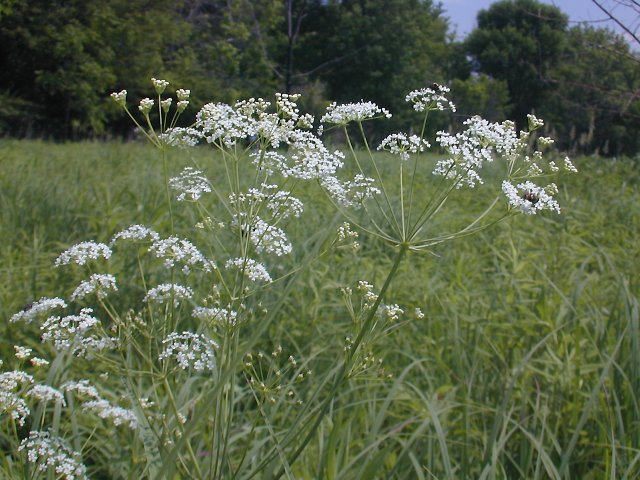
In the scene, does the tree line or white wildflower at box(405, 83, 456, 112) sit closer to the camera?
white wildflower at box(405, 83, 456, 112)

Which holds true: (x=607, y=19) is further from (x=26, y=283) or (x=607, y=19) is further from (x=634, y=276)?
(x=26, y=283)

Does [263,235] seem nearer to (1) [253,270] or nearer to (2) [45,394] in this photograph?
(1) [253,270]

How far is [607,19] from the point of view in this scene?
10.7 feet

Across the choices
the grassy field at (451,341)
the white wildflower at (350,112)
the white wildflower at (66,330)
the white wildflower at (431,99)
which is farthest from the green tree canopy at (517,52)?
the white wildflower at (66,330)

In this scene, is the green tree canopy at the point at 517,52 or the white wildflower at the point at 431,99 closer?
the white wildflower at the point at 431,99

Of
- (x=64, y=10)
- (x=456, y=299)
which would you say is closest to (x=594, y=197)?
(x=456, y=299)

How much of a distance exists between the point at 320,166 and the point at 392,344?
210 centimetres

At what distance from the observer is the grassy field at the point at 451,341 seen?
2387mm

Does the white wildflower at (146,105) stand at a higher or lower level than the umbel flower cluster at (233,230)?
higher

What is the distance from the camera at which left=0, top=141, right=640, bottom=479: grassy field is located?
7.83ft

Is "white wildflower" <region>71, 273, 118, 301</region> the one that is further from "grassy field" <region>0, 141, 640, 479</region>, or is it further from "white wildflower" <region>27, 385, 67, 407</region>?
"grassy field" <region>0, 141, 640, 479</region>

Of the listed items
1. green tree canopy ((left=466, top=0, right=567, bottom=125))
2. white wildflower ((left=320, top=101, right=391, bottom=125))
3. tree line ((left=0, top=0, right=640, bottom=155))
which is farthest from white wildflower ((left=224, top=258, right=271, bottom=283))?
green tree canopy ((left=466, top=0, right=567, bottom=125))

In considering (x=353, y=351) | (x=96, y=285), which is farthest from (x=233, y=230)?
(x=353, y=351)

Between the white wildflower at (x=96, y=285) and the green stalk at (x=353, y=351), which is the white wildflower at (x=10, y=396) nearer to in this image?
the white wildflower at (x=96, y=285)
